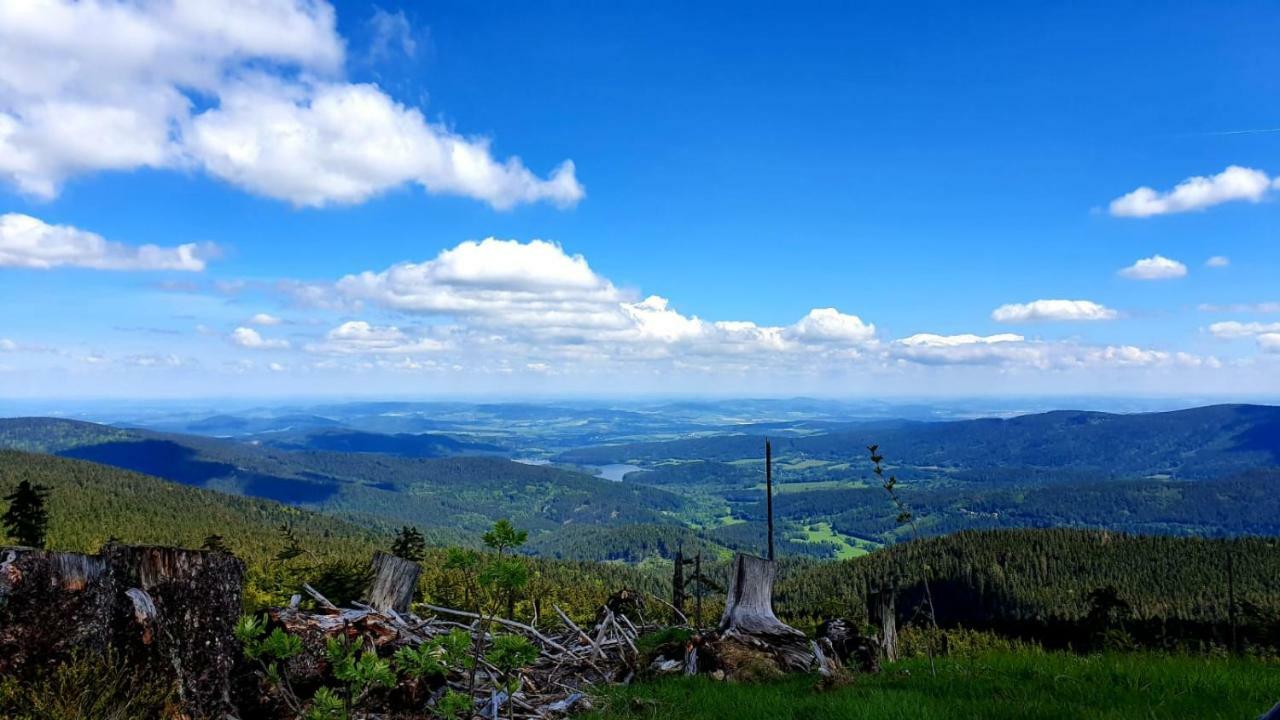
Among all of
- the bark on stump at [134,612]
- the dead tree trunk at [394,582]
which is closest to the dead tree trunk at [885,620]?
the dead tree trunk at [394,582]

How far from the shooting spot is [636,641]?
12.2 meters

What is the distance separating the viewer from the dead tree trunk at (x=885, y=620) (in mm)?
12016

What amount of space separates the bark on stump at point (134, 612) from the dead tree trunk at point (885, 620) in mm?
10567

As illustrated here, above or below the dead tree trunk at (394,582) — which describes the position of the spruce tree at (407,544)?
below

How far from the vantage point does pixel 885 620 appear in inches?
477

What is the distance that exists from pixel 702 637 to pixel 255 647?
7.27 meters

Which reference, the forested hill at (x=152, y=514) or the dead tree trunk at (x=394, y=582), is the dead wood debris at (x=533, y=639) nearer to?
the dead tree trunk at (x=394, y=582)

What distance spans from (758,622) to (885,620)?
110 inches

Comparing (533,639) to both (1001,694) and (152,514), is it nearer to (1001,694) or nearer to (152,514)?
(1001,694)

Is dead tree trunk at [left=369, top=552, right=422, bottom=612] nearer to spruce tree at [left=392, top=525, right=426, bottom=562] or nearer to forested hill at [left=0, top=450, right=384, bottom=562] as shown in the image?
spruce tree at [left=392, top=525, right=426, bottom=562]

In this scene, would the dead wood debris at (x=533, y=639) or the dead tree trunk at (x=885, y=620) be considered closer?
the dead wood debris at (x=533, y=639)

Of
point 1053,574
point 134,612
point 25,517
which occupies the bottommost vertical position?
point 1053,574

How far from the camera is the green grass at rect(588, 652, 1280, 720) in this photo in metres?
6.94

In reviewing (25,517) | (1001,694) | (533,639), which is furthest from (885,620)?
(25,517)
